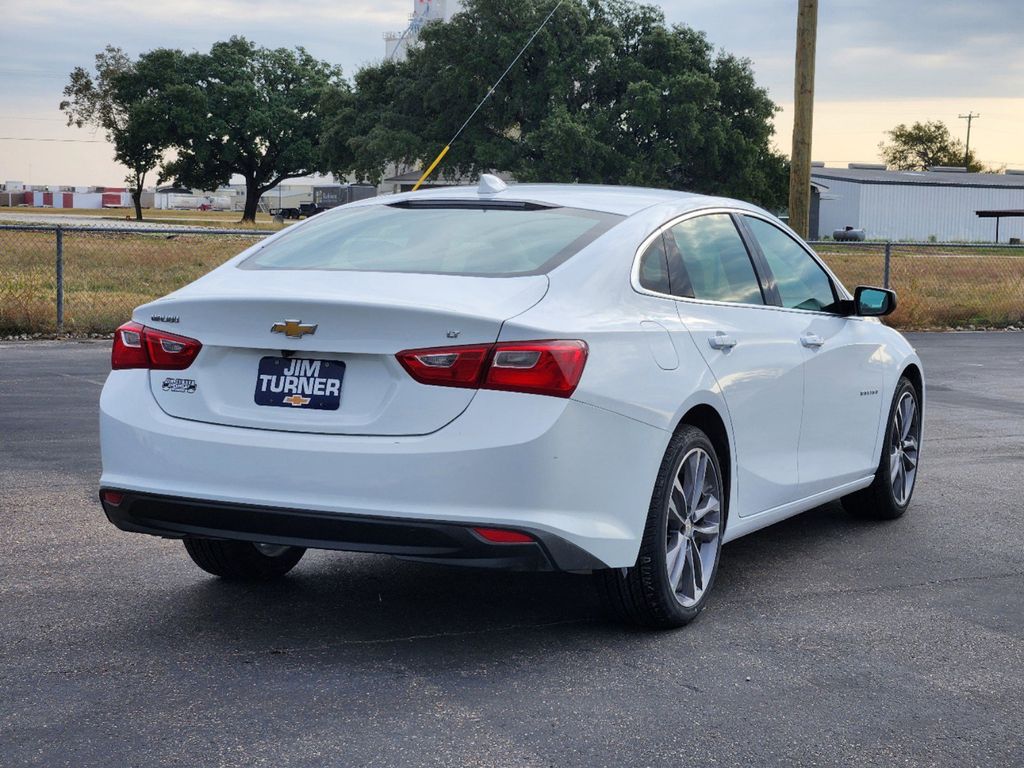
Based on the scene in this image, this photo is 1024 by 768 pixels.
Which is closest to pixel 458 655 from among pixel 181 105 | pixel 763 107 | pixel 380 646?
pixel 380 646

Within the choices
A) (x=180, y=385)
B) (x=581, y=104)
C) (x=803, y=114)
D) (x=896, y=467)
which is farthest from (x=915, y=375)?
(x=581, y=104)

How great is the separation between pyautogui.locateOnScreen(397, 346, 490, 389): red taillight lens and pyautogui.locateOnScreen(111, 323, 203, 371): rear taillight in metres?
0.77

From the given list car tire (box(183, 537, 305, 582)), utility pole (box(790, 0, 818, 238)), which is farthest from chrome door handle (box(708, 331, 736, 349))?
utility pole (box(790, 0, 818, 238))

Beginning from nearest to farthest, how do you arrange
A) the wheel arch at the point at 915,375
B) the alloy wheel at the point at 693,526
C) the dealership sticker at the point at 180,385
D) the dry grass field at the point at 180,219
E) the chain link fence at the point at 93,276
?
the dealership sticker at the point at 180,385, the alloy wheel at the point at 693,526, the wheel arch at the point at 915,375, the chain link fence at the point at 93,276, the dry grass field at the point at 180,219

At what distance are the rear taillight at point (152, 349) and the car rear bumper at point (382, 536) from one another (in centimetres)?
47

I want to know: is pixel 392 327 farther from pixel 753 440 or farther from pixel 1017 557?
pixel 1017 557

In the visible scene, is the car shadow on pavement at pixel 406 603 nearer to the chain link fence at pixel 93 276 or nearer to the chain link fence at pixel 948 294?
the chain link fence at pixel 93 276

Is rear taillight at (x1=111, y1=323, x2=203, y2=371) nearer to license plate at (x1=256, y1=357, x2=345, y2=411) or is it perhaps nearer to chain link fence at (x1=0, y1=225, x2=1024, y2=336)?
Answer: license plate at (x1=256, y1=357, x2=345, y2=411)

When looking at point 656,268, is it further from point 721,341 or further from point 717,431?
point 717,431

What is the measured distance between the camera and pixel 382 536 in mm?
4367

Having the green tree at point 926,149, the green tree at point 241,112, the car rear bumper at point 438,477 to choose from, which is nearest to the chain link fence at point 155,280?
the car rear bumper at point 438,477

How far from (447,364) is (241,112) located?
82.4 metres

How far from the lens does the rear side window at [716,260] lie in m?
5.50

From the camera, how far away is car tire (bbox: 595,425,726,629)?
482 centimetres
